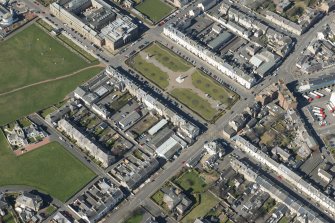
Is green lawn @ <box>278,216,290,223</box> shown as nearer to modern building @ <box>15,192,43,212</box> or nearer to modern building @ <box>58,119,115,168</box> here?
modern building @ <box>58,119,115,168</box>

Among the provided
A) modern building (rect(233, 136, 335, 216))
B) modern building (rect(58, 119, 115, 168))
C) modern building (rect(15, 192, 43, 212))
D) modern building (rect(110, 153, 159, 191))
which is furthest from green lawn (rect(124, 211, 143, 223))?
modern building (rect(233, 136, 335, 216))

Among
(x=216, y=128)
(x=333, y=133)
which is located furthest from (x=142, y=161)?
(x=333, y=133)

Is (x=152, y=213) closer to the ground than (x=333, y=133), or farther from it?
Result: farther from it

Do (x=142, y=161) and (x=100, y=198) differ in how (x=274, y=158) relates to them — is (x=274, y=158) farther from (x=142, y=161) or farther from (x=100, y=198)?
(x=100, y=198)

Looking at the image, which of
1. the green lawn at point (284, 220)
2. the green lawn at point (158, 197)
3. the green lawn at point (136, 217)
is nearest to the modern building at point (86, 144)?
the green lawn at point (158, 197)

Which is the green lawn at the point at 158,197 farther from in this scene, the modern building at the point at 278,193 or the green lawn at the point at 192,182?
the modern building at the point at 278,193

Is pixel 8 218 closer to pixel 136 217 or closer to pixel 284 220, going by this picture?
A: pixel 136 217

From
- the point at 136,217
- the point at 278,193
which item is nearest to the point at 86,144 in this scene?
the point at 136,217
